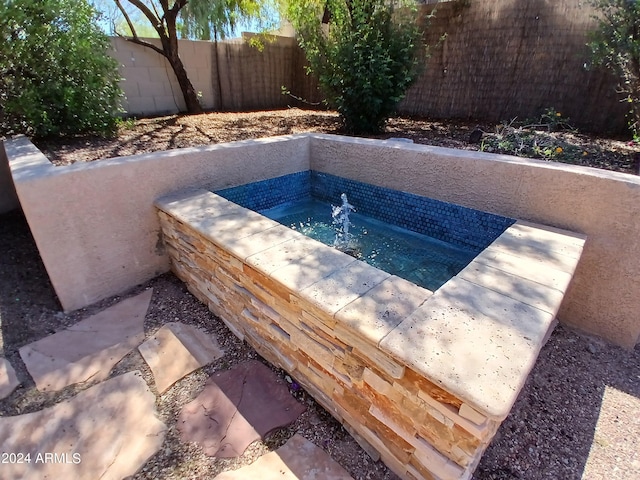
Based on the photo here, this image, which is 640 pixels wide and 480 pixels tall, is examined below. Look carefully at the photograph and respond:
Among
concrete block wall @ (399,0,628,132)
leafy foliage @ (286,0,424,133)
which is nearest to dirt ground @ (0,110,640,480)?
concrete block wall @ (399,0,628,132)

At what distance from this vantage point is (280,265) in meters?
1.68

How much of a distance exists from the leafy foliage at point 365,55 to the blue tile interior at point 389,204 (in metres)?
1.18

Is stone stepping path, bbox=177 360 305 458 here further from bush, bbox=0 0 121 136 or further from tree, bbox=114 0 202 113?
tree, bbox=114 0 202 113

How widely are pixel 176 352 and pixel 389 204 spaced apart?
86.5 inches

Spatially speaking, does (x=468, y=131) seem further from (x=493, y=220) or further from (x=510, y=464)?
(x=510, y=464)

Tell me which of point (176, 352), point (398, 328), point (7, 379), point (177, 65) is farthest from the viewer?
point (177, 65)

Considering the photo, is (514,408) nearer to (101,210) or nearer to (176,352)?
(176,352)

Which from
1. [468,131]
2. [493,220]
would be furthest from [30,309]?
[468,131]

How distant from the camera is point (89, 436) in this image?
1521 millimetres

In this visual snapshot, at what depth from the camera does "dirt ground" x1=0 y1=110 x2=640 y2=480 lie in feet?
4.70

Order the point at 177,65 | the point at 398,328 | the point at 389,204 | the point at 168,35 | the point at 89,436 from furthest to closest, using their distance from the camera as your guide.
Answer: the point at 177,65, the point at 168,35, the point at 389,204, the point at 89,436, the point at 398,328

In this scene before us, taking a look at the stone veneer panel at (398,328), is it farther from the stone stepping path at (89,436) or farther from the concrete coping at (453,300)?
the stone stepping path at (89,436)

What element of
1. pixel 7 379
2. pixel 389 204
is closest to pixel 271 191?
pixel 389 204

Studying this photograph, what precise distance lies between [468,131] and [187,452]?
4569mm
